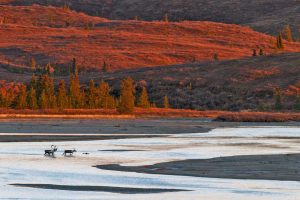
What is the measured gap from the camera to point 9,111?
101 m

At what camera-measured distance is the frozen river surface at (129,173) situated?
27.1 meters

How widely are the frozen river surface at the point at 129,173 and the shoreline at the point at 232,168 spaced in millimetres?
978

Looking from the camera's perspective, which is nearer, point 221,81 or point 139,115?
point 139,115

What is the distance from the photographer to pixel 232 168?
112 ft

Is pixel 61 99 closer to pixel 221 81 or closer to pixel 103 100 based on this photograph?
pixel 103 100

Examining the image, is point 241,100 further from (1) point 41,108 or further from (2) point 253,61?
(1) point 41,108

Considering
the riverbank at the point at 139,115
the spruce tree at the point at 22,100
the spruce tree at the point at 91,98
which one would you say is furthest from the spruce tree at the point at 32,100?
the spruce tree at the point at 91,98

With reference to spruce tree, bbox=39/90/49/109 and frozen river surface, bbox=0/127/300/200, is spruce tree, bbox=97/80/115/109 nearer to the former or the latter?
spruce tree, bbox=39/90/49/109

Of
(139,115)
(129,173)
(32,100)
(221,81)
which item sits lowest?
(129,173)

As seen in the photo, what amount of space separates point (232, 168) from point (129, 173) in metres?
4.22

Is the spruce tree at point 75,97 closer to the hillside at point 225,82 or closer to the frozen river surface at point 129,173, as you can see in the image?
the hillside at point 225,82

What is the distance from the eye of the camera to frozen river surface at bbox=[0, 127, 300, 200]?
88.8ft

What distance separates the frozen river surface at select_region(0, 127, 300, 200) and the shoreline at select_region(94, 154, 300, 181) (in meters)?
0.98

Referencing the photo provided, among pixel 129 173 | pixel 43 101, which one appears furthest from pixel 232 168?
pixel 43 101
